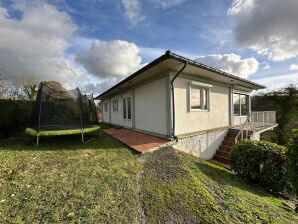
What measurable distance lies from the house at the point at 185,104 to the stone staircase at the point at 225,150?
12 cm

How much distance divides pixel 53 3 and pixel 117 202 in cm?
677

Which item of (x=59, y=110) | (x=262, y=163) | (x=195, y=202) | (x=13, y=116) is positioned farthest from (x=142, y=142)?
(x=13, y=116)

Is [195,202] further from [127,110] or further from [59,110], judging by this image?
[59,110]

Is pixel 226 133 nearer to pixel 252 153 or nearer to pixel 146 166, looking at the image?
pixel 252 153

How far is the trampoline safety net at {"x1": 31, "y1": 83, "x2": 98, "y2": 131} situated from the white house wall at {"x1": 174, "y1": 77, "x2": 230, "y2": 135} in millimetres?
4312

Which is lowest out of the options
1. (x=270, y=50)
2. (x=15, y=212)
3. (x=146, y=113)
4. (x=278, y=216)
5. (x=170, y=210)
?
(x=278, y=216)

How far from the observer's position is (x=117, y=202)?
275 cm

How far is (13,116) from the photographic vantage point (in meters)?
7.98

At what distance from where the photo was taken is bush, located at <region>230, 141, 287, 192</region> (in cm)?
448

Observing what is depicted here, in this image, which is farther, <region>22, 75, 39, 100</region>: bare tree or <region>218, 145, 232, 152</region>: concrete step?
<region>22, 75, 39, 100</region>: bare tree

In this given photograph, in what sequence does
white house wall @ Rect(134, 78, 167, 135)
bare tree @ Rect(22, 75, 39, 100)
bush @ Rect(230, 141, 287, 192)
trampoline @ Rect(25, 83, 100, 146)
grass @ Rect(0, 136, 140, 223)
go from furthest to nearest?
bare tree @ Rect(22, 75, 39, 100) < white house wall @ Rect(134, 78, 167, 135) < trampoline @ Rect(25, 83, 100, 146) < bush @ Rect(230, 141, 287, 192) < grass @ Rect(0, 136, 140, 223)

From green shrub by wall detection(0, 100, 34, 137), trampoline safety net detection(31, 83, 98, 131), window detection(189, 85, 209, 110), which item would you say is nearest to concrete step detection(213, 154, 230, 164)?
window detection(189, 85, 209, 110)

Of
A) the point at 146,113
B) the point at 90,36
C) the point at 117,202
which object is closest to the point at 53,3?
the point at 90,36

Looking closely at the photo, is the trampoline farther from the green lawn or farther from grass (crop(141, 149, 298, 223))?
grass (crop(141, 149, 298, 223))
